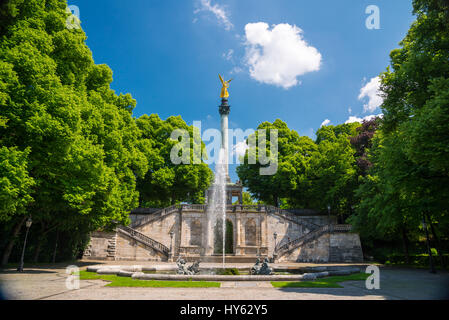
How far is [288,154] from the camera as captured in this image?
4225cm

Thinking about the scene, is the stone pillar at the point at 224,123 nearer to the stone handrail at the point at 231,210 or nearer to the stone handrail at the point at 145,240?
the stone handrail at the point at 231,210

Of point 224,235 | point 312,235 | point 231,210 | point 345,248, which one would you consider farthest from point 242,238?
point 345,248

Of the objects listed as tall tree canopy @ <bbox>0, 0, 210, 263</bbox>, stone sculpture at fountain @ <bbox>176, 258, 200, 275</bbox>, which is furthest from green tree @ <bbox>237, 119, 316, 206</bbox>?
stone sculpture at fountain @ <bbox>176, 258, 200, 275</bbox>

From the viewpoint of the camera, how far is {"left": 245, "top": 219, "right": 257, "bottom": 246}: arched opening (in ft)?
110

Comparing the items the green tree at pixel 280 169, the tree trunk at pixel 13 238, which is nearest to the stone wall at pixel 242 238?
the green tree at pixel 280 169

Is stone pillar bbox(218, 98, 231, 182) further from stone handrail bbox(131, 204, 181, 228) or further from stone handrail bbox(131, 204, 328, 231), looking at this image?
stone handrail bbox(131, 204, 181, 228)

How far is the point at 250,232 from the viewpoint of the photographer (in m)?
33.7

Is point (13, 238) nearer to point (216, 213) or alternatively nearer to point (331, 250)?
point (216, 213)

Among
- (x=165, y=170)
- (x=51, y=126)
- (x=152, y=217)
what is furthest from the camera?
(x=165, y=170)

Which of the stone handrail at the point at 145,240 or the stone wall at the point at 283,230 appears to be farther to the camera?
the stone wall at the point at 283,230

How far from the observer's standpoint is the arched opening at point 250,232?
3347 centimetres

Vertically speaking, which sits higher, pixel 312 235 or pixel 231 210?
pixel 231 210
